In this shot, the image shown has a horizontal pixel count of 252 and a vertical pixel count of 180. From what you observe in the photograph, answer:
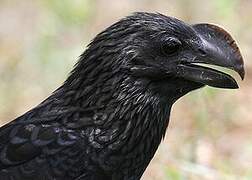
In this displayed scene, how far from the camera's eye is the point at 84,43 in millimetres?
10562

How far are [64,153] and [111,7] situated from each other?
6.57m

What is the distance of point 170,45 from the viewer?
19.4ft

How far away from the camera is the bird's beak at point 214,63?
5.90 metres

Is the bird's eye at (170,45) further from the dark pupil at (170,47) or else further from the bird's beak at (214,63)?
the bird's beak at (214,63)

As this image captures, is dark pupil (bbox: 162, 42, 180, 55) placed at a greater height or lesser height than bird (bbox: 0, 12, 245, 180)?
greater

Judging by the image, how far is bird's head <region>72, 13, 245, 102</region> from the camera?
5.89 m

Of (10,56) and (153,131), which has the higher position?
(10,56)

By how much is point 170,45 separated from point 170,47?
14 mm

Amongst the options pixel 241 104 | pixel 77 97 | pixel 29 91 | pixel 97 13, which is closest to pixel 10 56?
pixel 29 91

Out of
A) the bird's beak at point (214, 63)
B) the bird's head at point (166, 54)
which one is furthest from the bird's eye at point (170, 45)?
the bird's beak at point (214, 63)

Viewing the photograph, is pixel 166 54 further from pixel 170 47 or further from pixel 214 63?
pixel 214 63

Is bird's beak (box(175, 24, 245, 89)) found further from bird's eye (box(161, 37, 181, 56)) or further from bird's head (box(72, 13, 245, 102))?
bird's eye (box(161, 37, 181, 56))

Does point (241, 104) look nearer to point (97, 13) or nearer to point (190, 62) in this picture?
point (97, 13)

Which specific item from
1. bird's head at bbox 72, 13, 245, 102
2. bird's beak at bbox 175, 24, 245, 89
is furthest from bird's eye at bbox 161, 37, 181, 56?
bird's beak at bbox 175, 24, 245, 89
